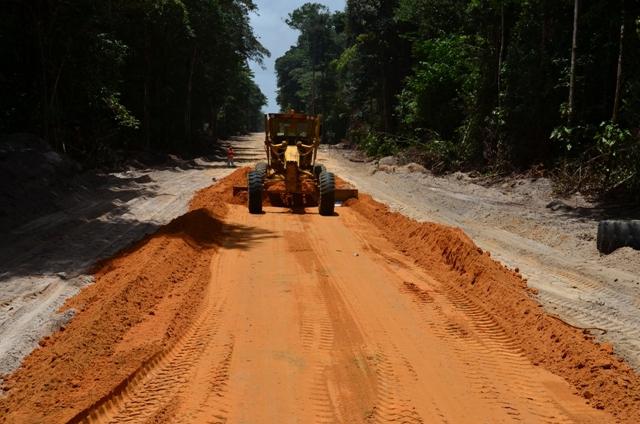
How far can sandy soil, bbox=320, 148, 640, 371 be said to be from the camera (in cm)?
660

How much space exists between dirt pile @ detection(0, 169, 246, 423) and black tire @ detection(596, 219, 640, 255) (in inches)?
262

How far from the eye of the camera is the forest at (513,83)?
1569 cm

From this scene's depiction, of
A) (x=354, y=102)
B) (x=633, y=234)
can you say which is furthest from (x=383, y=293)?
(x=354, y=102)

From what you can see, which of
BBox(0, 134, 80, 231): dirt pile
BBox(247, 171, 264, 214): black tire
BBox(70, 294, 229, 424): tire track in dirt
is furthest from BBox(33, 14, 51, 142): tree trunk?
BBox(70, 294, 229, 424): tire track in dirt

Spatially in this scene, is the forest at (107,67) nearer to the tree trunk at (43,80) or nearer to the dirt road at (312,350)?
the tree trunk at (43,80)

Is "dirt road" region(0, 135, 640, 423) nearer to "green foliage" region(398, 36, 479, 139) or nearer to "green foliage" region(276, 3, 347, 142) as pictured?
"green foliage" region(398, 36, 479, 139)

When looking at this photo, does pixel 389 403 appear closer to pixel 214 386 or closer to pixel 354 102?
pixel 214 386

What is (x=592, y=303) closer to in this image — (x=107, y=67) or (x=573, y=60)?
(x=573, y=60)

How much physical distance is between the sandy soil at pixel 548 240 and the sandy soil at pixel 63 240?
592 cm

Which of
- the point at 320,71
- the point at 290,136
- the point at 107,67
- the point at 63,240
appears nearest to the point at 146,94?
the point at 107,67

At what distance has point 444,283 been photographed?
310 inches

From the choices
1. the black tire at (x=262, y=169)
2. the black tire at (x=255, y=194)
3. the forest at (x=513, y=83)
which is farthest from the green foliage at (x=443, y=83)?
the black tire at (x=255, y=194)

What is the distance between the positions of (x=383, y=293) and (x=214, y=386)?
327 centimetres

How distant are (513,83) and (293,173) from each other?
35.5 feet
